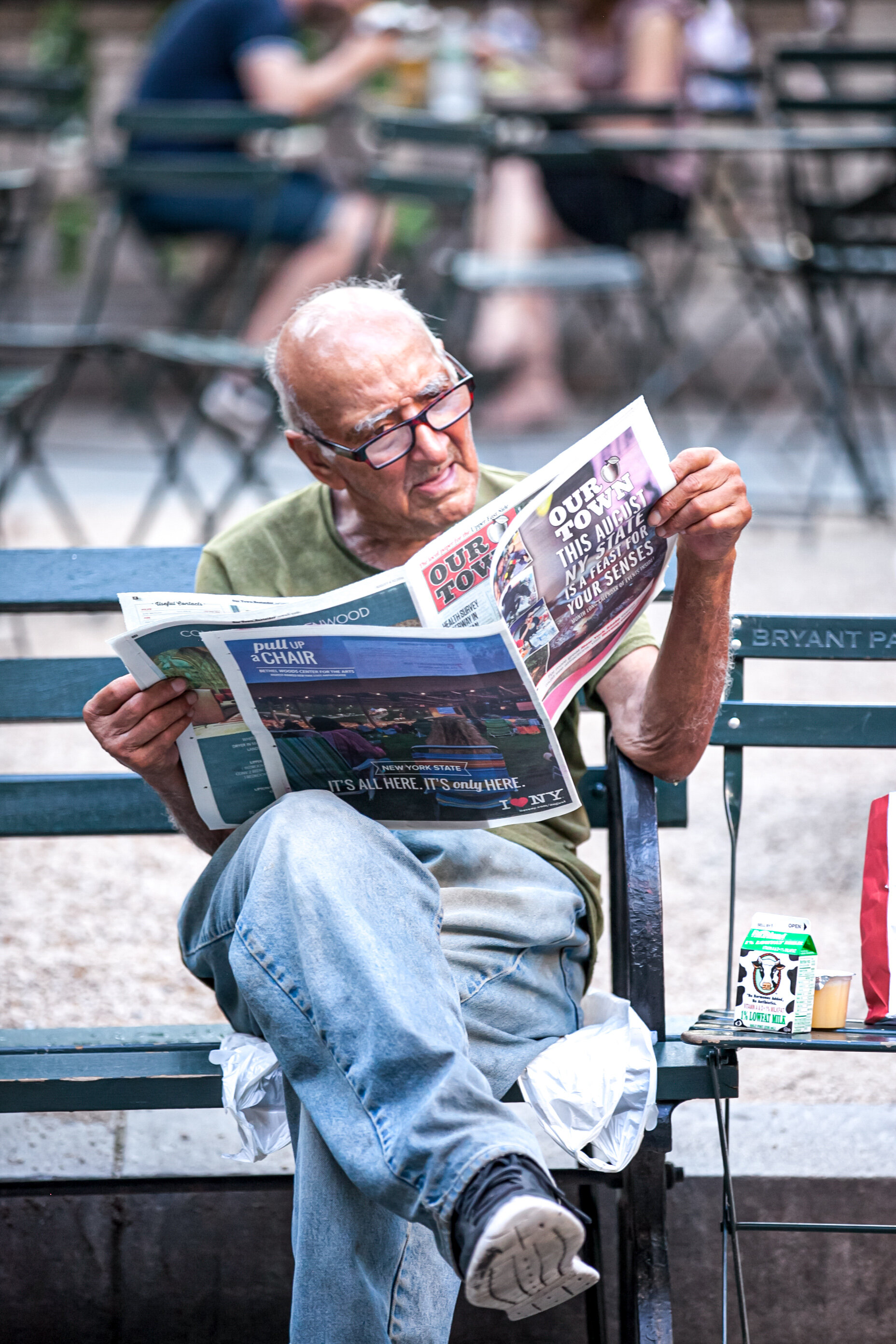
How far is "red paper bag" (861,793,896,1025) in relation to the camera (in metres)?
1.98

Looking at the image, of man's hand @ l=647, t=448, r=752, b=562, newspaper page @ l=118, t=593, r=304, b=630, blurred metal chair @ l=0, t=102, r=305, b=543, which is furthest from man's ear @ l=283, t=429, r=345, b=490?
blurred metal chair @ l=0, t=102, r=305, b=543

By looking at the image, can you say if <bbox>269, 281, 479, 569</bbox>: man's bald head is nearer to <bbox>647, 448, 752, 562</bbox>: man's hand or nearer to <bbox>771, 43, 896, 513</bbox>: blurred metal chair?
<bbox>647, 448, 752, 562</bbox>: man's hand

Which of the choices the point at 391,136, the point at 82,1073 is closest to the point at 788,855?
the point at 82,1073

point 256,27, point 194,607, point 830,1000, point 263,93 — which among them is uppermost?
point 256,27

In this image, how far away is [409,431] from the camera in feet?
7.06

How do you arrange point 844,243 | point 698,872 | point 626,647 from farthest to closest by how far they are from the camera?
point 844,243 < point 698,872 < point 626,647

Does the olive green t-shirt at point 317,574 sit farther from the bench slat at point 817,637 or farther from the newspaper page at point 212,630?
the newspaper page at point 212,630

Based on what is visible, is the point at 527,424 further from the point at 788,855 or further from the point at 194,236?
the point at 788,855

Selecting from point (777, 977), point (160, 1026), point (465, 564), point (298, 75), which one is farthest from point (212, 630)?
point (298, 75)

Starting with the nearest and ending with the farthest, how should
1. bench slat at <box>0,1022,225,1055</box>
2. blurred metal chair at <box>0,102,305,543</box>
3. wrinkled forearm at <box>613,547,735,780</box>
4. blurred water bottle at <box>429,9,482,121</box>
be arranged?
wrinkled forearm at <box>613,547,735,780</box>, bench slat at <box>0,1022,225,1055</box>, blurred metal chair at <box>0,102,305,543</box>, blurred water bottle at <box>429,9,482,121</box>

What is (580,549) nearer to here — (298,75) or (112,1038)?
(112,1038)

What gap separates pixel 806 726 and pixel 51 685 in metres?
1.13

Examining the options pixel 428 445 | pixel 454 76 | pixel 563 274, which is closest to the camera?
pixel 428 445

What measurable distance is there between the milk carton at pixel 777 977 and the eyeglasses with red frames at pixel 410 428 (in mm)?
771
